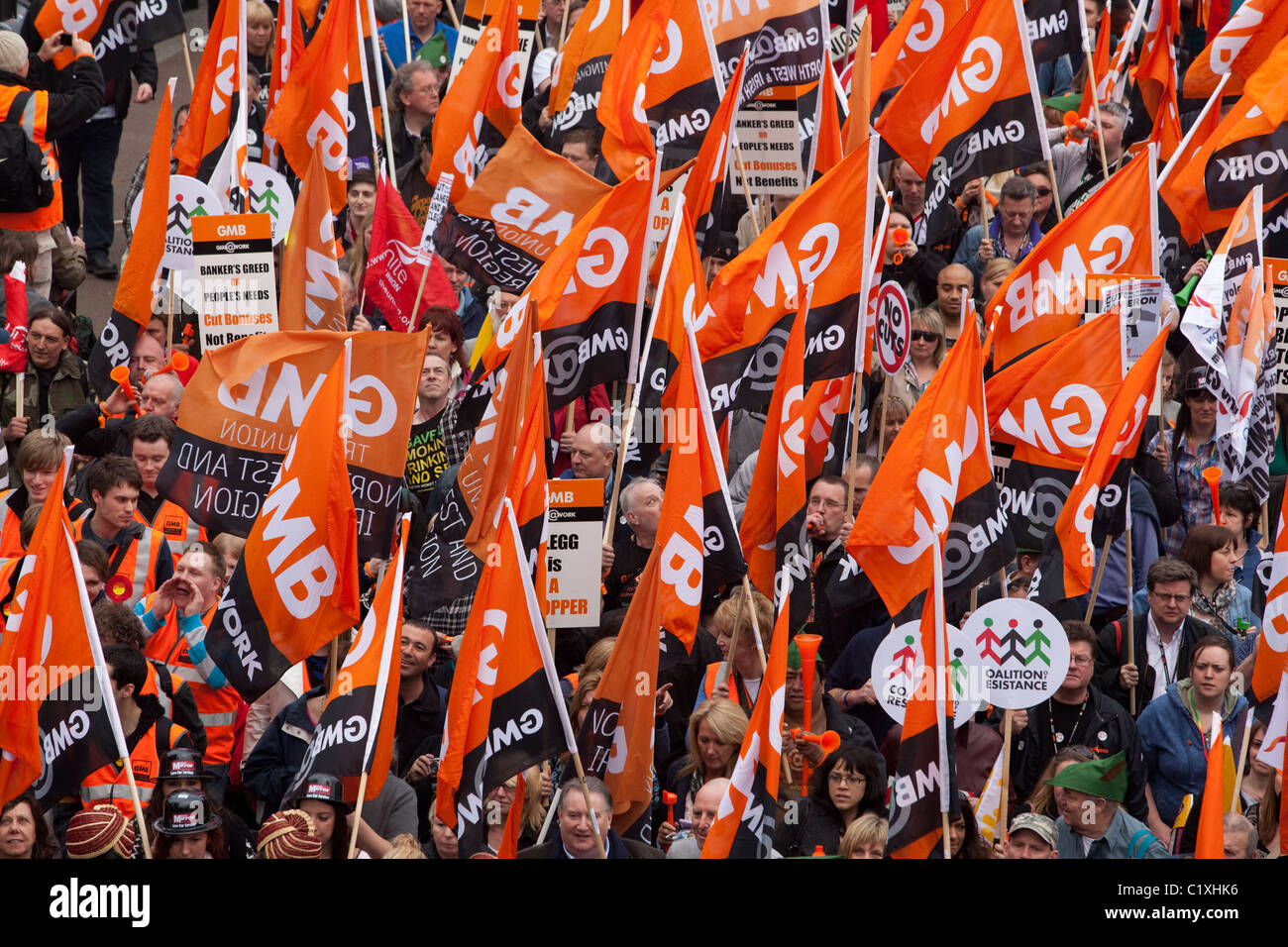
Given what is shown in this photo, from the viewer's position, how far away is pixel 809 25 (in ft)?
39.7

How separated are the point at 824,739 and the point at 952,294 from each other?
13.0 feet

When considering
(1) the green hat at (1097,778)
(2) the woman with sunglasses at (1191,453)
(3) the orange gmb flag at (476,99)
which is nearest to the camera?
(1) the green hat at (1097,778)

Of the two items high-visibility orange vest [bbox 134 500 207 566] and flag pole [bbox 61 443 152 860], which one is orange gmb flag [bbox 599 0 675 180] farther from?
flag pole [bbox 61 443 152 860]

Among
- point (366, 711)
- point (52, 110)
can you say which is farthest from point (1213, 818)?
point (52, 110)

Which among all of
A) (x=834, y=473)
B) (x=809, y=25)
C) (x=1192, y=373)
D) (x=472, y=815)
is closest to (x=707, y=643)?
(x=834, y=473)

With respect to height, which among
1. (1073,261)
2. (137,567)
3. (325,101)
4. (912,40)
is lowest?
(137,567)

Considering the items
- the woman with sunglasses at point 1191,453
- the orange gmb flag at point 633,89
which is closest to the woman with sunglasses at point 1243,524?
the woman with sunglasses at point 1191,453

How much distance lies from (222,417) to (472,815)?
2.38 m

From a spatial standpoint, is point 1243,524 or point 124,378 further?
point 124,378

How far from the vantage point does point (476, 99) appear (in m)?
13.1

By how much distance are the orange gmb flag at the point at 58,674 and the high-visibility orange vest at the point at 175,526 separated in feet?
7.17

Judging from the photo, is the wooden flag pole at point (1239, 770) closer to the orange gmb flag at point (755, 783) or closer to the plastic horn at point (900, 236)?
the orange gmb flag at point (755, 783)

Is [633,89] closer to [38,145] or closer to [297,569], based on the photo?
[38,145]

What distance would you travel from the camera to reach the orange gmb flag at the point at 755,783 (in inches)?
309
